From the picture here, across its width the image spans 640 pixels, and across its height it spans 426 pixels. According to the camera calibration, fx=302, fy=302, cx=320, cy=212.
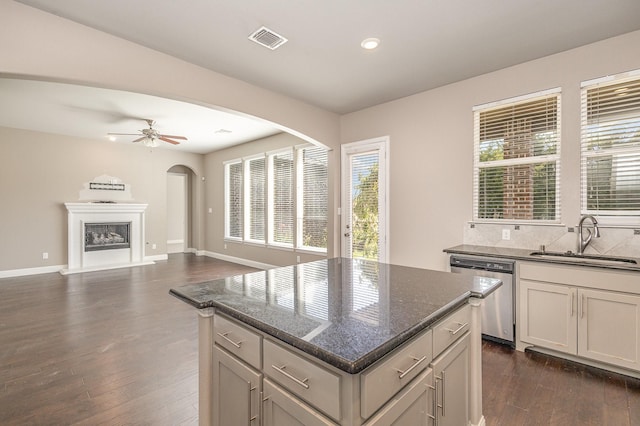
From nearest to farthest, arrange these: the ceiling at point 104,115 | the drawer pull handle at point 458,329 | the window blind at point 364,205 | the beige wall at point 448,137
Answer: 1. the drawer pull handle at point 458,329
2. the beige wall at point 448,137
3. the ceiling at point 104,115
4. the window blind at point 364,205

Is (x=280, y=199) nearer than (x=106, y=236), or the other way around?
(x=280, y=199)

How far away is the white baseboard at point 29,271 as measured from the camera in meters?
5.99

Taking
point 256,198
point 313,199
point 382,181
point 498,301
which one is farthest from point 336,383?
point 256,198

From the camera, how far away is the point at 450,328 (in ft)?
4.70

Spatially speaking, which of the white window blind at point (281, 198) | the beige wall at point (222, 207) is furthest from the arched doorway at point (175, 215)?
the white window blind at point (281, 198)

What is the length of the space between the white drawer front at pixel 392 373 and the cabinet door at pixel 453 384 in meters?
0.15

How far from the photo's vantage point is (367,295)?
1.52m

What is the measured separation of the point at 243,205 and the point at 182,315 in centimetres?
399

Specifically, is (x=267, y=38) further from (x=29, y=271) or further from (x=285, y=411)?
(x=29, y=271)

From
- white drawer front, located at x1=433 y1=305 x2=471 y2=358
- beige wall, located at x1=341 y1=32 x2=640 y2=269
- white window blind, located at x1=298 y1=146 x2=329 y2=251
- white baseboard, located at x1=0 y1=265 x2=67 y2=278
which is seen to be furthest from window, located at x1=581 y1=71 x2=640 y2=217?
white baseboard, located at x1=0 y1=265 x2=67 y2=278

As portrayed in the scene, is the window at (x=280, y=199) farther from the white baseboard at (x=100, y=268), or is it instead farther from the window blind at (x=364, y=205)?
the white baseboard at (x=100, y=268)

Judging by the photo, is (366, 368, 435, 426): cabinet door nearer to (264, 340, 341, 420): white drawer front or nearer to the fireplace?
(264, 340, 341, 420): white drawer front

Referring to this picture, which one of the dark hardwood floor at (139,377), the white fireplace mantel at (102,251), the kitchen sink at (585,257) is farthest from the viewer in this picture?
the white fireplace mantel at (102,251)

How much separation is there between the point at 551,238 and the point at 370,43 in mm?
2667
